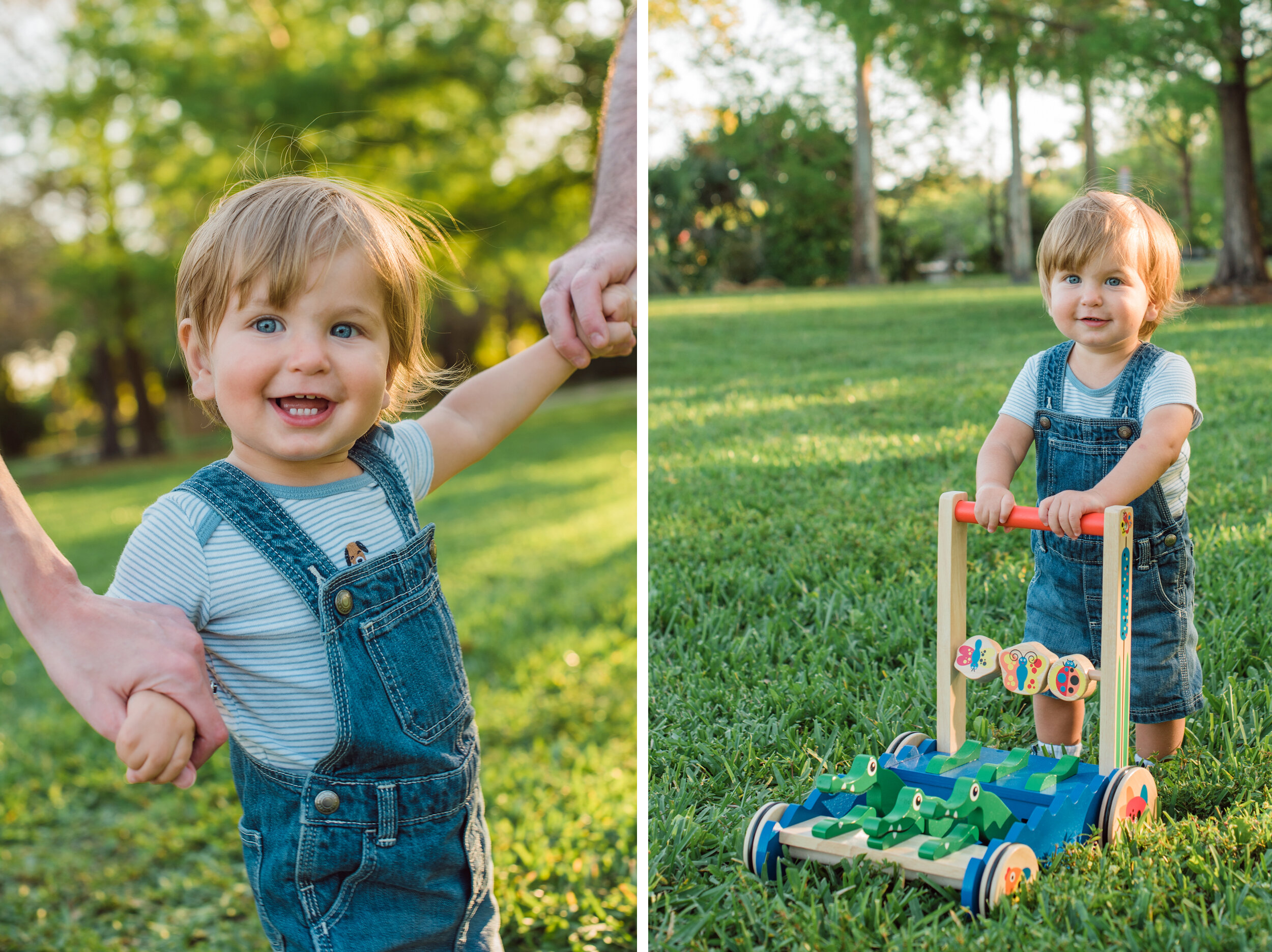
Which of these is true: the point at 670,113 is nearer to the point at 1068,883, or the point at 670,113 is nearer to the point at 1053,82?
the point at 1053,82

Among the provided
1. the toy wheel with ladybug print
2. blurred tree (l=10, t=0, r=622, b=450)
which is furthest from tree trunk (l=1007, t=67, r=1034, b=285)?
blurred tree (l=10, t=0, r=622, b=450)

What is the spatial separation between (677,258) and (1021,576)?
423 cm

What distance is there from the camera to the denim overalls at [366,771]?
152cm

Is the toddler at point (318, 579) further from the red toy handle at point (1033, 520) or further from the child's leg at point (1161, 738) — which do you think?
the child's leg at point (1161, 738)

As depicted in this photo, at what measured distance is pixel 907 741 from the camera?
7.59 feet

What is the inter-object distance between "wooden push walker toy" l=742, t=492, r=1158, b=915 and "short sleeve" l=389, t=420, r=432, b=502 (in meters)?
0.91

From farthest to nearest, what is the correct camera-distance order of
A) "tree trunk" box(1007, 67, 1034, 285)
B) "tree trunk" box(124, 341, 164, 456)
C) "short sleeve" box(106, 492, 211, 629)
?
"tree trunk" box(124, 341, 164, 456) → "tree trunk" box(1007, 67, 1034, 285) → "short sleeve" box(106, 492, 211, 629)

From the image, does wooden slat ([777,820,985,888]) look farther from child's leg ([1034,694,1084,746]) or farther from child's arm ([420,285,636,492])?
child's arm ([420,285,636,492])

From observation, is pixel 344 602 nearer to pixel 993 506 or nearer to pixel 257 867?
pixel 257 867

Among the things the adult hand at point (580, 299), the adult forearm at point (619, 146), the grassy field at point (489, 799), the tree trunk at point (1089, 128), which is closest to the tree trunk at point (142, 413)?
the grassy field at point (489, 799)

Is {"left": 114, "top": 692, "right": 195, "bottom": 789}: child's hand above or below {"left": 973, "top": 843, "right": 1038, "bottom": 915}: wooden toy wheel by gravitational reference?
above

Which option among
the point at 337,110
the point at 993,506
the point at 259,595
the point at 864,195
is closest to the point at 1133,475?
the point at 993,506

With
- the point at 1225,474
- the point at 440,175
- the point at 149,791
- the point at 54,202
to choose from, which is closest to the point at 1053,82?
the point at 1225,474

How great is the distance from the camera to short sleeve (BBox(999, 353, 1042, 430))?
231 cm
